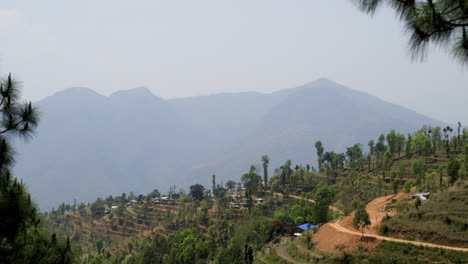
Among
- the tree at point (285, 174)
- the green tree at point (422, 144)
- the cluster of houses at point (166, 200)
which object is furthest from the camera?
the cluster of houses at point (166, 200)

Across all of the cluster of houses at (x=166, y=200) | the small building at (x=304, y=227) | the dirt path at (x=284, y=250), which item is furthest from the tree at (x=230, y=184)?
the dirt path at (x=284, y=250)

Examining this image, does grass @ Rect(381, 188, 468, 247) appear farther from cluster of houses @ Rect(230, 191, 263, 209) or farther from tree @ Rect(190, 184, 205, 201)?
tree @ Rect(190, 184, 205, 201)

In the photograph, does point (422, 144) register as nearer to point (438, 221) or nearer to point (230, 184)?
point (438, 221)

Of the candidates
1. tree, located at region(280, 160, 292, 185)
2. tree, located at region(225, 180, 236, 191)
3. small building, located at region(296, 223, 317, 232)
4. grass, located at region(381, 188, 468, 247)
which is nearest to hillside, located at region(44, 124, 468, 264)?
grass, located at region(381, 188, 468, 247)

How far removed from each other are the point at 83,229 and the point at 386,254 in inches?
2888

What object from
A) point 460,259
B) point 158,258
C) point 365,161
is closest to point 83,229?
point 158,258

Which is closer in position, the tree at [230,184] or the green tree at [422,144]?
the green tree at [422,144]

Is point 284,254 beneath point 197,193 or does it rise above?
above

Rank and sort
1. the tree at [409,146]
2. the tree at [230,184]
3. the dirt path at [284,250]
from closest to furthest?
the dirt path at [284,250] → the tree at [409,146] → the tree at [230,184]

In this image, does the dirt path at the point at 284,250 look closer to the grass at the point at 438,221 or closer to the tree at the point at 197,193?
the grass at the point at 438,221

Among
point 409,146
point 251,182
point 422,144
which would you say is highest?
point 422,144

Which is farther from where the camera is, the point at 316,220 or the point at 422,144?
the point at 422,144

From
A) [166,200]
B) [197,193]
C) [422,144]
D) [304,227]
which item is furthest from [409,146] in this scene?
[166,200]

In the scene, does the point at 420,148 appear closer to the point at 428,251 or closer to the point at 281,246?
the point at 281,246
